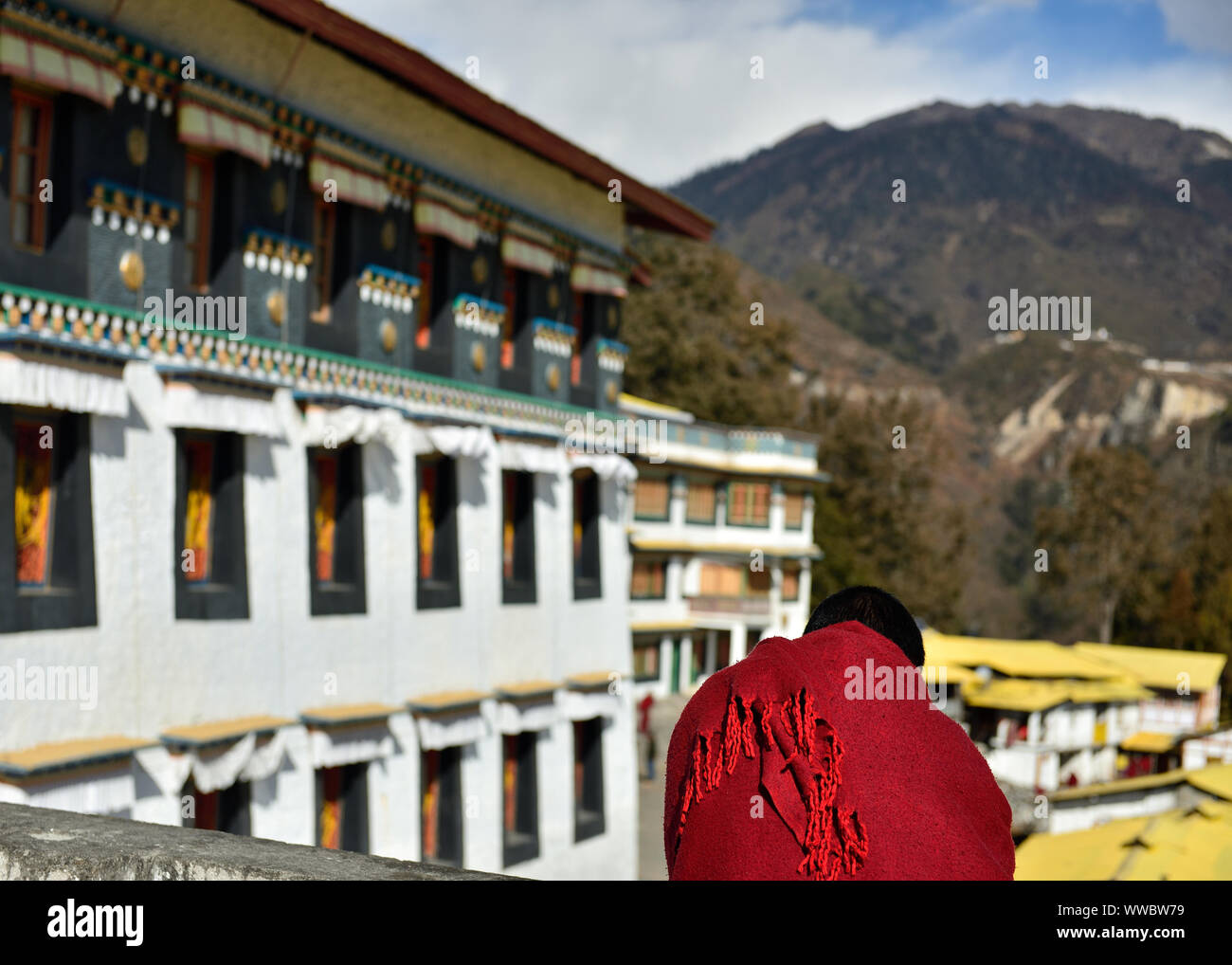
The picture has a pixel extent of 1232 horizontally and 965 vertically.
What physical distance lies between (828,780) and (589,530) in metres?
21.1

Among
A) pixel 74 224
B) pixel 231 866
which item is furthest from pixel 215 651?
pixel 231 866

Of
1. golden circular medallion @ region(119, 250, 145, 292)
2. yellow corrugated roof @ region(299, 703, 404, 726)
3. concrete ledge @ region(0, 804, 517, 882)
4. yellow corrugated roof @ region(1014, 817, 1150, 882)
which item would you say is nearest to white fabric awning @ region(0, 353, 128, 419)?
golden circular medallion @ region(119, 250, 145, 292)

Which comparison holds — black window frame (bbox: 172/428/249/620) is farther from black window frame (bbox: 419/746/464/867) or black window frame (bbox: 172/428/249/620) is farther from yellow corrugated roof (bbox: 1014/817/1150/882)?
yellow corrugated roof (bbox: 1014/817/1150/882)

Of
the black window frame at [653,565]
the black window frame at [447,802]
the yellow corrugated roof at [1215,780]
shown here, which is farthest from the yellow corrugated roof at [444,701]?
the black window frame at [653,565]

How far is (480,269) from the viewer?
68.6 feet

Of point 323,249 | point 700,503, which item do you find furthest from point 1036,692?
point 323,249

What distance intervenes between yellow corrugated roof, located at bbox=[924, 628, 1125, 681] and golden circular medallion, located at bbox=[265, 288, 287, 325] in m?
31.8

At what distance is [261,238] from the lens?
15.8m

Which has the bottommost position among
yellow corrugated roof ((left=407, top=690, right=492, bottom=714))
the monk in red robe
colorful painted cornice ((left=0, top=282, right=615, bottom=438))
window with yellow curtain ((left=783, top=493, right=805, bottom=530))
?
yellow corrugated roof ((left=407, top=690, right=492, bottom=714))

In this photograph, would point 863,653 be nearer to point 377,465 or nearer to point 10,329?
point 10,329

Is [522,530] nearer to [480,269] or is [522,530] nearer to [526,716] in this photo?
[526,716]

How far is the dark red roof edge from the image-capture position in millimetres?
15891

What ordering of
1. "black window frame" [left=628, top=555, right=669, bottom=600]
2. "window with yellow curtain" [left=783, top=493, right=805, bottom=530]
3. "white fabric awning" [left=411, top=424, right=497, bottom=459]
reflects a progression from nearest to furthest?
1. "white fabric awning" [left=411, top=424, right=497, bottom=459]
2. "black window frame" [left=628, top=555, right=669, bottom=600]
3. "window with yellow curtain" [left=783, top=493, right=805, bottom=530]
